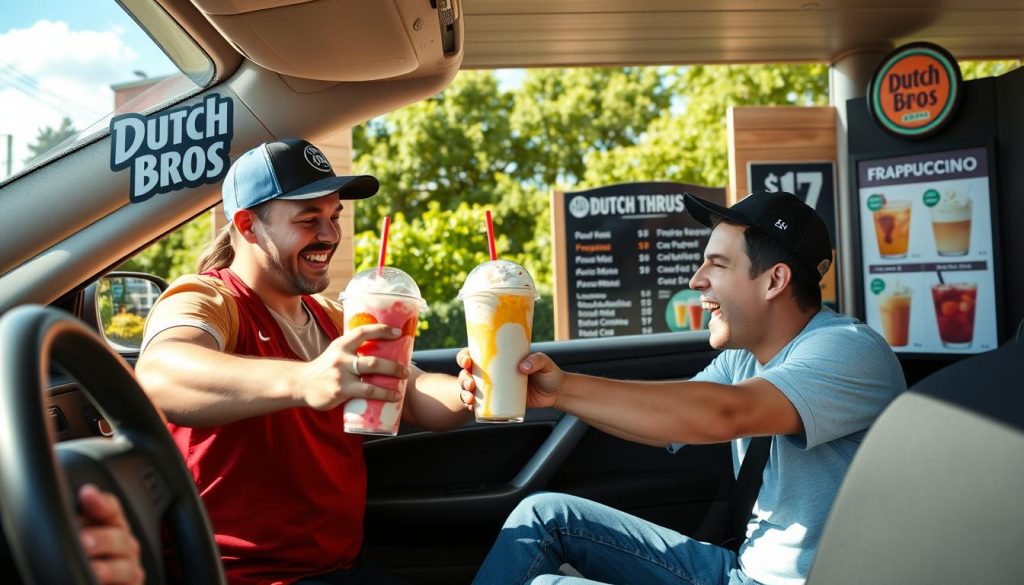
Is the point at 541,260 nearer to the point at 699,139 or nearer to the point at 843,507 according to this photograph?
the point at 699,139

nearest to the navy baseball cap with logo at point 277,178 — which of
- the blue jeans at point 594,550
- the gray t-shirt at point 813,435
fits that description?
the blue jeans at point 594,550

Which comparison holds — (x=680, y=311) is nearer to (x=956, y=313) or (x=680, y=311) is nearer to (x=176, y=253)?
(x=956, y=313)

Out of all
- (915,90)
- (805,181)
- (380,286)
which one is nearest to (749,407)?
(380,286)

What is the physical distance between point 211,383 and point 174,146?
986 mm

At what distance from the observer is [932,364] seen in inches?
206

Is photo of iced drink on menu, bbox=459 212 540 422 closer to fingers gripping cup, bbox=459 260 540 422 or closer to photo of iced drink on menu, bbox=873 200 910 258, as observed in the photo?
fingers gripping cup, bbox=459 260 540 422

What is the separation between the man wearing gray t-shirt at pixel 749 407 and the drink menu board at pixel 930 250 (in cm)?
345

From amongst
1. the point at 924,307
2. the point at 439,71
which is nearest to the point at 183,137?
the point at 439,71

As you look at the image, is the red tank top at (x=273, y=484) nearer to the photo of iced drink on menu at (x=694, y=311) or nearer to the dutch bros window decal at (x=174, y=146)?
the dutch bros window decal at (x=174, y=146)

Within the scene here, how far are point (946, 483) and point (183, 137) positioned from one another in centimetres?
197

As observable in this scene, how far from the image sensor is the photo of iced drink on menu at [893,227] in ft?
17.7

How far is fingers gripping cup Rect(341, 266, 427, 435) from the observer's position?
1459 mm

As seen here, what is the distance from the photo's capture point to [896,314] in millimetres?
5422

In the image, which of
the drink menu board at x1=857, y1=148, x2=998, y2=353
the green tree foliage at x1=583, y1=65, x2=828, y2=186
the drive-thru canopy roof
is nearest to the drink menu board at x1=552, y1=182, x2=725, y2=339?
the drive-thru canopy roof
